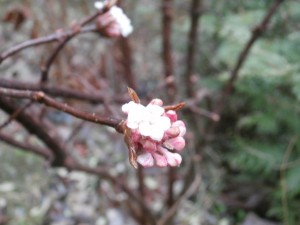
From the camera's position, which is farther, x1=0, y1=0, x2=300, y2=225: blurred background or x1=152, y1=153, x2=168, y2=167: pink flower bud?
x1=0, y1=0, x2=300, y2=225: blurred background

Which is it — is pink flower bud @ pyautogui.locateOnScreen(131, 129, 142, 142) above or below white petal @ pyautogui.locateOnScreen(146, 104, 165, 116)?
below

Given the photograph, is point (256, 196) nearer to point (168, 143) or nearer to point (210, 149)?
point (210, 149)

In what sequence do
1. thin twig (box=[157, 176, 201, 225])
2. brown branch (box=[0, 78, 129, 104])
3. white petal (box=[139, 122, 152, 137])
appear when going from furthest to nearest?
thin twig (box=[157, 176, 201, 225]) < brown branch (box=[0, 78, 129, 104]) < white petal (box=[139, 122, 152, 137])

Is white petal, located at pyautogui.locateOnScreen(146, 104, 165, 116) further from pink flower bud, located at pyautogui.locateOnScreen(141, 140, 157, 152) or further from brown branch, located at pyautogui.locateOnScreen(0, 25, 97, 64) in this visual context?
brown branch, located at pyautogui.locateOnScreen(0, 25, 97, 64)

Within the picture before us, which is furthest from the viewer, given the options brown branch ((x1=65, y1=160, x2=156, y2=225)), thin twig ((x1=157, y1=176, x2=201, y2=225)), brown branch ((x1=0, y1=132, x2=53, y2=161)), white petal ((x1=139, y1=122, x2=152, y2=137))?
thin twig ((x1=157, y1=176, x2=201, y2=225))

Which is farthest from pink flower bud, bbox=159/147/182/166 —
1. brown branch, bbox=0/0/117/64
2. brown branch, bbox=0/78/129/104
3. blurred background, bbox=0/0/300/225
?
blurred background, bbox=0/0/300/225

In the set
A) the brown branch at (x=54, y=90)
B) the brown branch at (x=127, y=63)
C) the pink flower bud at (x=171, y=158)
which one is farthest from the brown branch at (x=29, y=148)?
the pink flower bud at (x=171, y=158)

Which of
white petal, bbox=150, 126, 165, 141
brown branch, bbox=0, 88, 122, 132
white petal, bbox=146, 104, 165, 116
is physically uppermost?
white petal, bbox=146, 104, 165, 116

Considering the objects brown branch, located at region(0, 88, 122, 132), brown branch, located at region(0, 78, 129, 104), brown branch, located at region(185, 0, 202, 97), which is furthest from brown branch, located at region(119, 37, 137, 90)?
brown branch, located at region(0, 88, 122, 132)
